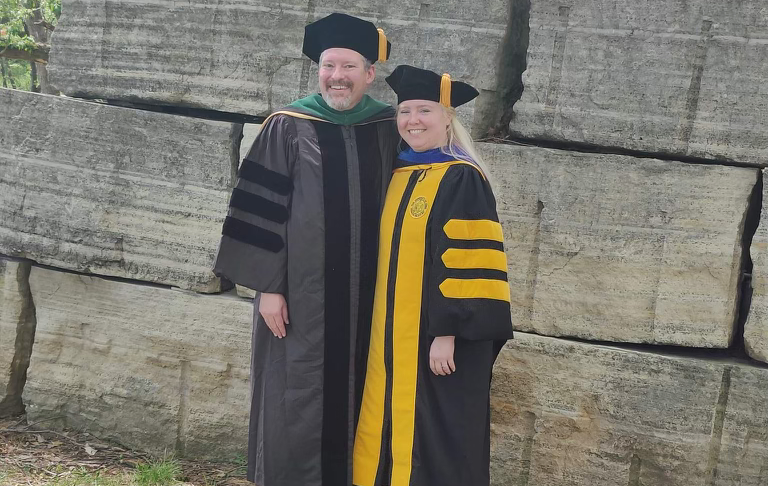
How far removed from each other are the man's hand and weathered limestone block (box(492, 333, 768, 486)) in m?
1.13

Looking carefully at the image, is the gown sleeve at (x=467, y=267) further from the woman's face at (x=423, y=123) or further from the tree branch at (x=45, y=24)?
the tree branch at (x=45, y=24)

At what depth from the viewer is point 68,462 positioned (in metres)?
3.81

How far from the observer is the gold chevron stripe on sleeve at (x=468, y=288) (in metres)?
2.55

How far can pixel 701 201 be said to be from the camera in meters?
3.27

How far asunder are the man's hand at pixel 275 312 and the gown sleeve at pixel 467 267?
0.56 meters

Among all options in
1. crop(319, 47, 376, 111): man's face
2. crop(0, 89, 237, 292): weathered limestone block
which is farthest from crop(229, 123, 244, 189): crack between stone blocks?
crop(319, 47, 376, 111): man's face

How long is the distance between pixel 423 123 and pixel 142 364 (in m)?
2.11

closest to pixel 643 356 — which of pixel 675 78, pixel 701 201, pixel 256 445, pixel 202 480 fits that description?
pixel 701 201

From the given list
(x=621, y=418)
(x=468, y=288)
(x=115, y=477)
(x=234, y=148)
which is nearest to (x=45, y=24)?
(x=234, y=148)

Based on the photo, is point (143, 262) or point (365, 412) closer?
point (365, 412)

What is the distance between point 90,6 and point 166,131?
2.38 feet

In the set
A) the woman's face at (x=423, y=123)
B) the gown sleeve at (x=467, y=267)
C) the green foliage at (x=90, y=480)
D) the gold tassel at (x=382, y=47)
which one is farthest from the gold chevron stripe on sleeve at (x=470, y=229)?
the green foliage at (x=90, y=480)

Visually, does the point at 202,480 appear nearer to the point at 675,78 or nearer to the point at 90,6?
the point at 90,6

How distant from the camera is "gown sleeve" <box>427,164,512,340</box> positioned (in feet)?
8.38
